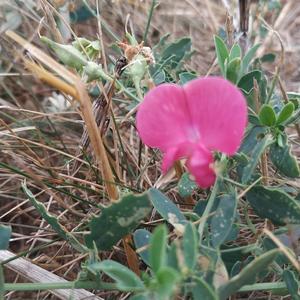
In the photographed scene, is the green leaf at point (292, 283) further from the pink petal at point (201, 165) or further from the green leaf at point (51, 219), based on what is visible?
the green leaf at point (51, 219)

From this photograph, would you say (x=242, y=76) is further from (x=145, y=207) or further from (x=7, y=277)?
(x=7, y=277)

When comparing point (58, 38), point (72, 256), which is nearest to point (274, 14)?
point (58, 38)

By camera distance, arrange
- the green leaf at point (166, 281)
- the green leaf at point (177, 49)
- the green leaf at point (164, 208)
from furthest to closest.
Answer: the green leaf at point (177, 49)
the green leaf at point (164, 208)
the green leaf at point (166, 281)

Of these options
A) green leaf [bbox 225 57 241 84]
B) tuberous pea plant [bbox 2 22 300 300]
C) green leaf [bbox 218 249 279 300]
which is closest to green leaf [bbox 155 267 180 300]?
tuberous pea plant [bbox 2 22 300 300]

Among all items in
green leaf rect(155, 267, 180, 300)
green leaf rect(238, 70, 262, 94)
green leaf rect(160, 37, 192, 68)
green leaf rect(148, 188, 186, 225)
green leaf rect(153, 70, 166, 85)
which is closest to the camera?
green leaf rect(155, 267, 180, 300)

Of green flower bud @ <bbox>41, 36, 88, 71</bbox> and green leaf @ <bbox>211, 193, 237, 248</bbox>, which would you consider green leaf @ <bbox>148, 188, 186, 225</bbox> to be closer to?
green leaf @ <bbox>211, 193, 237, 248</bbox>

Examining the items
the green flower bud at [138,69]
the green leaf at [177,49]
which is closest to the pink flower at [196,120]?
the green flower bud at [138,69]

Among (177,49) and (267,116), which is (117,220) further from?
(177,49)
